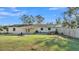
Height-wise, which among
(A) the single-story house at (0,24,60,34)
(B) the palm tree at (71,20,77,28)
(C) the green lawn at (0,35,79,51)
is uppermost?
(B) the palm tree at (71,20,77,28)

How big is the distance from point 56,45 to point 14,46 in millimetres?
461

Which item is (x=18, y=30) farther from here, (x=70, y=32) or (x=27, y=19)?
(x=70, y=32)

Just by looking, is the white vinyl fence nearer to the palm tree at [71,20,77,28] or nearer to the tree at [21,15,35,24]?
the palm tree at [71,20,77,28]

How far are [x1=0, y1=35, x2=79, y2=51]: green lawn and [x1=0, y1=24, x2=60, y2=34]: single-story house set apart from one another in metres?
0.06

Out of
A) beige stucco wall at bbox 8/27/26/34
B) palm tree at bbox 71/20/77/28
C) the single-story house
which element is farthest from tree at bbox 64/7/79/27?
beige stucco wall at bbox 8/27/26/34

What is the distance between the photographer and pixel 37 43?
2.21 m

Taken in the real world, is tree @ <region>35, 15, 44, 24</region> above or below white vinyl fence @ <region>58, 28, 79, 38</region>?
above

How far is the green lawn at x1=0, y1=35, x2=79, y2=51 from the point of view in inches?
86.7

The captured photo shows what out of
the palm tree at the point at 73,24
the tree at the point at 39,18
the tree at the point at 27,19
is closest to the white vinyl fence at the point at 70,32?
the palm tree at the point at 73,24

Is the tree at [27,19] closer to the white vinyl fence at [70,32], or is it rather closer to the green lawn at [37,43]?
the green lawn at [37,43]

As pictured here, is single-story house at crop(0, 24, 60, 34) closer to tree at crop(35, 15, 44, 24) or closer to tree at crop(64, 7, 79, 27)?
tree at crop(35, 15, 44, 24)
